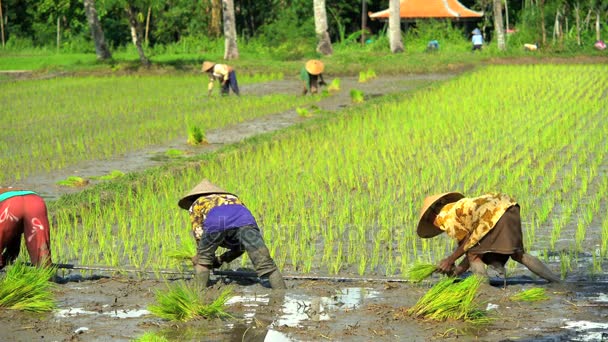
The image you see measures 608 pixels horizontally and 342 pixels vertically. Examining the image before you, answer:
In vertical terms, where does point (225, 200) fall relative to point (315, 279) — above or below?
above

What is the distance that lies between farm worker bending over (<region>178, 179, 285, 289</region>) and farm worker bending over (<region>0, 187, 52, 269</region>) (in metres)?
0.85

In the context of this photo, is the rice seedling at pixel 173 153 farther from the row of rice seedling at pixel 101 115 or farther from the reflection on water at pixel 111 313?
the reflection on water at pixel 111 313

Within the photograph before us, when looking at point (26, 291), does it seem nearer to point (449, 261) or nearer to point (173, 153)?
point (449, 261)

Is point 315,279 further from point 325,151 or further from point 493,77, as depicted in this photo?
point 493,77

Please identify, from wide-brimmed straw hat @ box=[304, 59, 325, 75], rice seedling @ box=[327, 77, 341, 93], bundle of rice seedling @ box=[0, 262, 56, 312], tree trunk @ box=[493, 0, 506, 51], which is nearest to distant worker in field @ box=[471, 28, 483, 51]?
tree trunk @ box=[493, 0, 506, 51]

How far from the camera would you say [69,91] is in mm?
21484

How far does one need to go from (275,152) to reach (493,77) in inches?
387

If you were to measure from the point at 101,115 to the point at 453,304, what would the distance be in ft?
39.8

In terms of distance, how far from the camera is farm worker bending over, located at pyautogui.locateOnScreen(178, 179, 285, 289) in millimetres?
6145

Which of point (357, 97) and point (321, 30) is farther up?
point (321, 30)

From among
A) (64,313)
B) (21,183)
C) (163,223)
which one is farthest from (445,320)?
(21,183)

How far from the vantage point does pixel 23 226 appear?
6.43 m

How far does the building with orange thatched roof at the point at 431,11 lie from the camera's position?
114 feet

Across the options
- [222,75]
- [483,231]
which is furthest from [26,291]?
[222,75]
